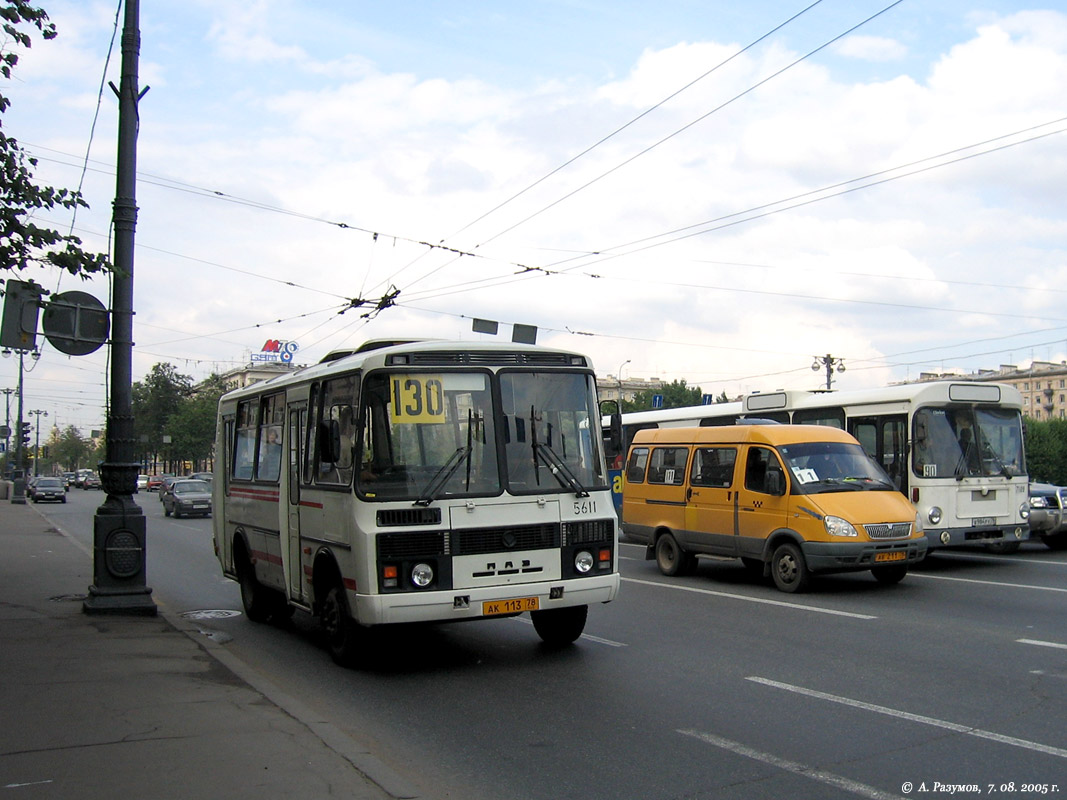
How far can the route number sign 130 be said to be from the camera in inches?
329

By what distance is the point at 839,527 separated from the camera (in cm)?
1270

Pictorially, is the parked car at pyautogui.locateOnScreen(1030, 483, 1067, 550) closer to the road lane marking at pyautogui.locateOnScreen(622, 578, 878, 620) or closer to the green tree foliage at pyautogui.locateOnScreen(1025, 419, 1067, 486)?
the road lane marking at pyautogui.locateOnScreen(622, 578, 878, 620)

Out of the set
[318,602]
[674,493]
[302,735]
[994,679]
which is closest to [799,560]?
[674,493]

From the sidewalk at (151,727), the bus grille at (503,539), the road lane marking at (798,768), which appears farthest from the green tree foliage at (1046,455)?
the road lane marking at (798,768)

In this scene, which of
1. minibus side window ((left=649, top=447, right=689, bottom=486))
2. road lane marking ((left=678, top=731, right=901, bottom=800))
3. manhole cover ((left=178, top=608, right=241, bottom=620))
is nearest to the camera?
road lane marking ((left=678, top=731, right=901, bottom=800))

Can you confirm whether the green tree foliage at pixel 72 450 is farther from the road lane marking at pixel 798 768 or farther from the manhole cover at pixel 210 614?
the road lane marking at pixel 798 768

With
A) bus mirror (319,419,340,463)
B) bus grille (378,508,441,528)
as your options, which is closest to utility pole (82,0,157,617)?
bus mirror (319,419,340,463)

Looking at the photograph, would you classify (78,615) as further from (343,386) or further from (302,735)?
(302,735)

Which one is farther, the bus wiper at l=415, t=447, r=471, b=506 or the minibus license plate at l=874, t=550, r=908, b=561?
the minibus license plate at l=874, t=550, r=908, b=561

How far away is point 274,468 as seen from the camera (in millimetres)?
10812

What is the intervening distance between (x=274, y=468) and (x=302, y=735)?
503 centimetres

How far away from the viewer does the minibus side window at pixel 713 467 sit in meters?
14.5

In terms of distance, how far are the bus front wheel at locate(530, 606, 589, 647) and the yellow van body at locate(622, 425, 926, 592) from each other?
180 inches

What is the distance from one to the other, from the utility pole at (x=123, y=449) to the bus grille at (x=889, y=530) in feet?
28.5
